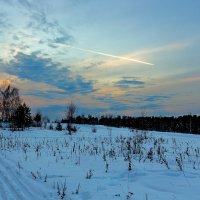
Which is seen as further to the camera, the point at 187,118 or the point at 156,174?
the point at 187,118

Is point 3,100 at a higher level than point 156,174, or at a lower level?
higher

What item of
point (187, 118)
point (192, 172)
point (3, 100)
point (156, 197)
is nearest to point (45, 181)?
point (156, 197)

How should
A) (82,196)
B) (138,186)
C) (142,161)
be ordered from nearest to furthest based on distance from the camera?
(82,196), (138,186), (142,161)

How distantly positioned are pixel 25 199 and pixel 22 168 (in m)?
3.38

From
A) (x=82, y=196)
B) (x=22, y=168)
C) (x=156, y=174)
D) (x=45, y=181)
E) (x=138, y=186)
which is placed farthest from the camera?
(x=22, y=168)

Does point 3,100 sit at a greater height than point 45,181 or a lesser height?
greater

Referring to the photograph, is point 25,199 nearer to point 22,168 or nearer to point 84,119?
point 22,168

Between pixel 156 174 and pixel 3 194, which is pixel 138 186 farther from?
pixel 3 194

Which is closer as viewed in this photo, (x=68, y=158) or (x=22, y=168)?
(x=22, y=168)

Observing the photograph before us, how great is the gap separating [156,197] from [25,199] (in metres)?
2.19

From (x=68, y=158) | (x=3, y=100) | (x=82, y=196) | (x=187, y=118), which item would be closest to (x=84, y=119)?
(x=3, y=100)

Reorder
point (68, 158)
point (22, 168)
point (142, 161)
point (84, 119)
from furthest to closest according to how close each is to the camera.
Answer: point (84, 119) < point (68, 158) < point (142, 161) < point (22, 168)

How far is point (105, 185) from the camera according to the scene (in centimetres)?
638

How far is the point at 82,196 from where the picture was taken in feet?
18.3
